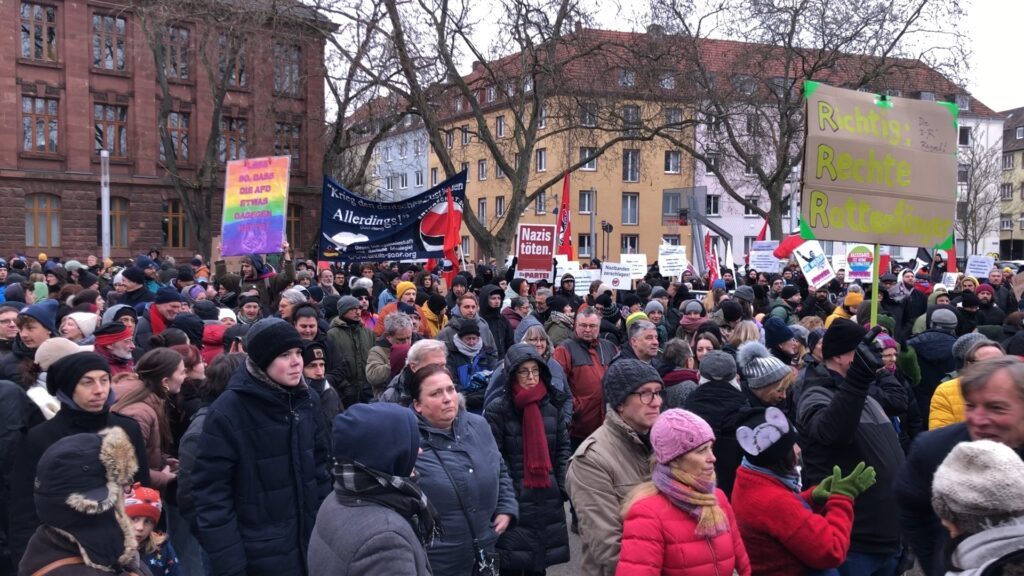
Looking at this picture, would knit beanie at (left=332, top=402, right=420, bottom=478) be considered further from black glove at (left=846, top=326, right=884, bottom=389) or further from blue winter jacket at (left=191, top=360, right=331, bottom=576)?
black glove at (left=846, top=326, right=884, bottom=389)

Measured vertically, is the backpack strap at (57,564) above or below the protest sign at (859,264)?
below

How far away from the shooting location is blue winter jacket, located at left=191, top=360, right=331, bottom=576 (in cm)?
381

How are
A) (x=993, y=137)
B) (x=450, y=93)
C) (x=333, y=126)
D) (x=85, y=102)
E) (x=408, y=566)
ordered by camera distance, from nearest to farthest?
(x=408, y=566) → (x=450, y=93) → (x=333, y=126) → (x=85, y=102) → (x=993, y=137)

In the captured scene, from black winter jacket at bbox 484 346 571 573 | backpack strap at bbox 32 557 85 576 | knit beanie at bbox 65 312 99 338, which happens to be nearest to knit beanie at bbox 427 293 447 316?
knit beanie at bbox 65 312 99 338

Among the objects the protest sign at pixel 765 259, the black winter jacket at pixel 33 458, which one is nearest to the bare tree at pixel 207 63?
the protest sign at pixel 765 259

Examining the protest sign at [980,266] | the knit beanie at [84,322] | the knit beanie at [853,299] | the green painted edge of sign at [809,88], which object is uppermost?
the green painted edge of sign at [809,88]

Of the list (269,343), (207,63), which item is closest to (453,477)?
(269,343)

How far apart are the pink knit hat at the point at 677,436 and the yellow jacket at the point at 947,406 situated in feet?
8.70

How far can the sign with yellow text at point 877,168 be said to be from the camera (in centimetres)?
608

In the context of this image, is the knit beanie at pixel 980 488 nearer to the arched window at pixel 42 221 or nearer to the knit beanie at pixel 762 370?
the knit beanie at pixel 762 370

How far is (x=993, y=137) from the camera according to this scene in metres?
65.3

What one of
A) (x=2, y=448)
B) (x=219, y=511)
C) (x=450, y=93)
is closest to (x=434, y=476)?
(x=219, y=511)

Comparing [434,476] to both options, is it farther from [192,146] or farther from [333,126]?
[192,146]

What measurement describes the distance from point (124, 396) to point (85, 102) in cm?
3458
